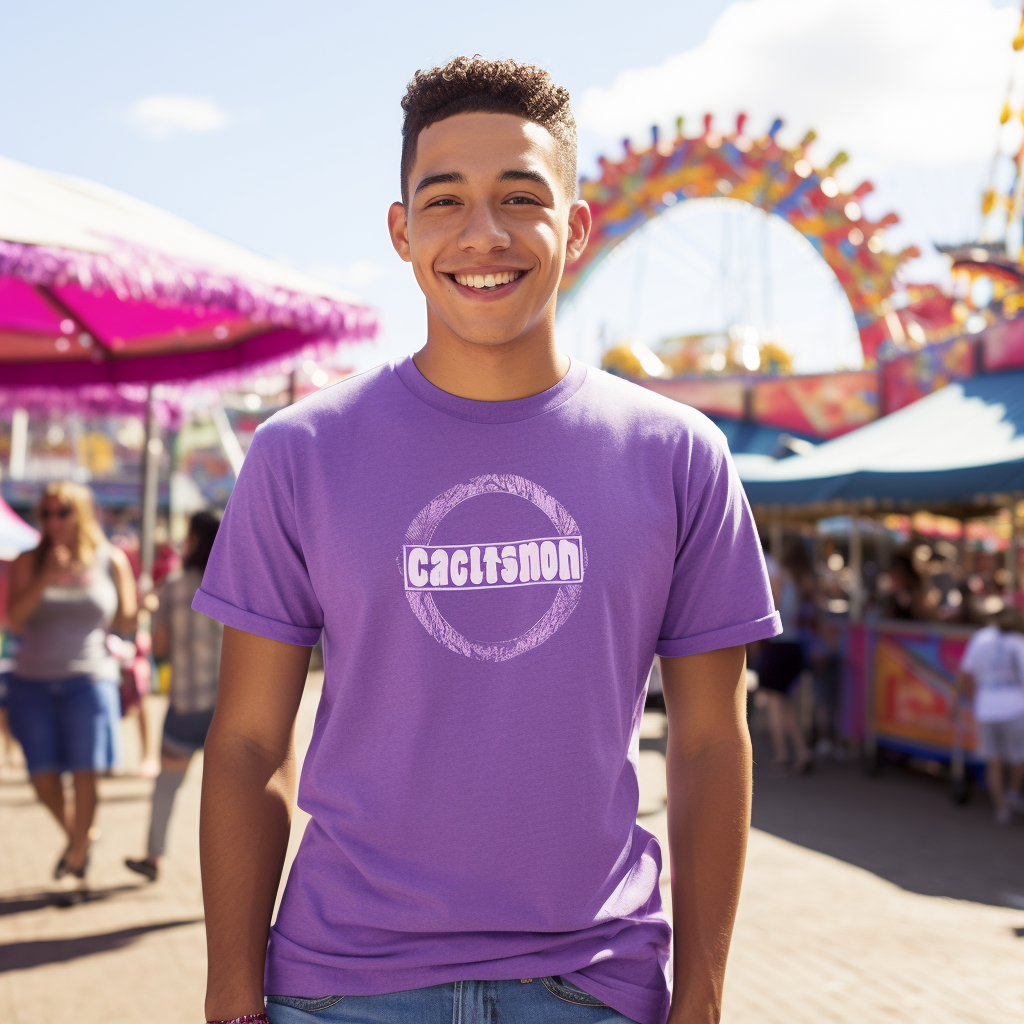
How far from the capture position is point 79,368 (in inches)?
254

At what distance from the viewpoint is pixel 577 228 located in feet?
5.39

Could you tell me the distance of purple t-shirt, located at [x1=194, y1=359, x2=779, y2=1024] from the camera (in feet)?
4.40

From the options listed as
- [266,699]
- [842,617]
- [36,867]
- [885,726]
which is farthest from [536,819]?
[842,617]

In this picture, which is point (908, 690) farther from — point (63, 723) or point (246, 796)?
point (246, 796)

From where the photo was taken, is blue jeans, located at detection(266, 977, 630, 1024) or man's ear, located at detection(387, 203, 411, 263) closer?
blue jeans, located at detection(266, 977, 630, 1024)

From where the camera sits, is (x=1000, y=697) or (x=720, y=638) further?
(x=1000, y=697)

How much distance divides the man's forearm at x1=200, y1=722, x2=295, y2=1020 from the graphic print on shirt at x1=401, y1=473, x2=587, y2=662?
11.9 inches

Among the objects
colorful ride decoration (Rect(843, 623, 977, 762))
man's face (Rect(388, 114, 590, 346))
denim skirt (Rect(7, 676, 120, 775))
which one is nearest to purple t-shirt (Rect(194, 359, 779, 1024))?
man's face (Rect(388, 114, 590, 346))

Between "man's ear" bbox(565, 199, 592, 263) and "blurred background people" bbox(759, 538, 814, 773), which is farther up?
"man's ear" bbox(565, 199, 592, 263)

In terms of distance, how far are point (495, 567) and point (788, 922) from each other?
432cm

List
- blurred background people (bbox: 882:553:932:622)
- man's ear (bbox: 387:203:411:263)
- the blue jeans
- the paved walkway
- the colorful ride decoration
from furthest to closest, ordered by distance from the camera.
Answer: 1. blurred background people (bbox: 882:553:932:622)
2. the colorful ride decoration
3. the paved walkway
4. man's ear (bbox: 387:203:411:263)
5. the blue jeans

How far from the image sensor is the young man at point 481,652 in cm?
134

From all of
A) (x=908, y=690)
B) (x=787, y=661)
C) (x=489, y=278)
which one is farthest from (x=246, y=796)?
(x=908, y=690)

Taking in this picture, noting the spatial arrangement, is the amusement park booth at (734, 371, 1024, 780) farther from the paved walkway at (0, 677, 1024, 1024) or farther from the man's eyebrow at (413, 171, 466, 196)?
the man's eyebrow at (413, 171, 466, 196)
